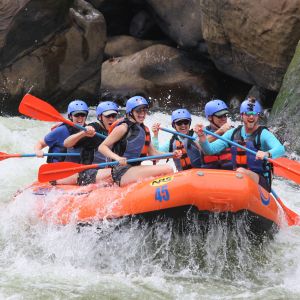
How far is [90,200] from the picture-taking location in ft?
18.3

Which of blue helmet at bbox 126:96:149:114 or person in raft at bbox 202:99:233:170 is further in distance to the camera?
person in raft at bbox 202:99:233:170

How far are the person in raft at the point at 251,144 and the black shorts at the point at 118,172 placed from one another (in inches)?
28.0

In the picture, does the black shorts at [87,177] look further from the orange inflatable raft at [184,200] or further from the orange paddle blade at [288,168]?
the orange paddle blade at [288,168]

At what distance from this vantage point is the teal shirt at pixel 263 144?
5.45 metres

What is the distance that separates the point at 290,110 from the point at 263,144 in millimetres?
4060

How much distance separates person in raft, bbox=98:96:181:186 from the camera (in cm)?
566

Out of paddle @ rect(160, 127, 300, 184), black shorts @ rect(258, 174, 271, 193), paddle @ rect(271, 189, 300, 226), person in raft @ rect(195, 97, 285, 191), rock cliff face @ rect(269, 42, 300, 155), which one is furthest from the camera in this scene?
rock cliff face @ rect(269, 42, 300, 155)

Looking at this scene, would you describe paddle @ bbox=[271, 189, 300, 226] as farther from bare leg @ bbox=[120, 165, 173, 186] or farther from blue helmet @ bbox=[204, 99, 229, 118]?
bare leg @ bbox=[120, 165, 173, 186]

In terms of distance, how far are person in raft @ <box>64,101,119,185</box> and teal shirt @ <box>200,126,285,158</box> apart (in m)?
1.01

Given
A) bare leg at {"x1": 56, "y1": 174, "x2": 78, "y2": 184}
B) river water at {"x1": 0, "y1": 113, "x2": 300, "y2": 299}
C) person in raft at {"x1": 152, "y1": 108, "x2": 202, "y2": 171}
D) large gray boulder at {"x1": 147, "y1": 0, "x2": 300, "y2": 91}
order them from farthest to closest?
large gray boulder at {"x1": 147, "y1": 0, "x2": 300, "y2": 91} < bare leg at {"x1": 56, "y1": 174, "x2": 78, "y2": 184} < person in raft at {"x1": 152, "y1": 108, "x2": 202, "y2": 171} < river water at {"x1": 0, "y1": 113, "x2": 300, "y2": 299}

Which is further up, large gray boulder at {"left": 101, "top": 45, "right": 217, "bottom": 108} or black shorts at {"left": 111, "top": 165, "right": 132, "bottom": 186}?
black shorts at {"left": 111, "top": 165, "right": 132, "bottom": 186}

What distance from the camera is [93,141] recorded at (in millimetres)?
6480

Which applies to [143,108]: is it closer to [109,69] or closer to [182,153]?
[182,153]

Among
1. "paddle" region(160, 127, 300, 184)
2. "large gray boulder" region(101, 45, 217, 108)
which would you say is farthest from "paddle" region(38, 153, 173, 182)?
"large gray boulder" region(101, 45, 217, 108)
